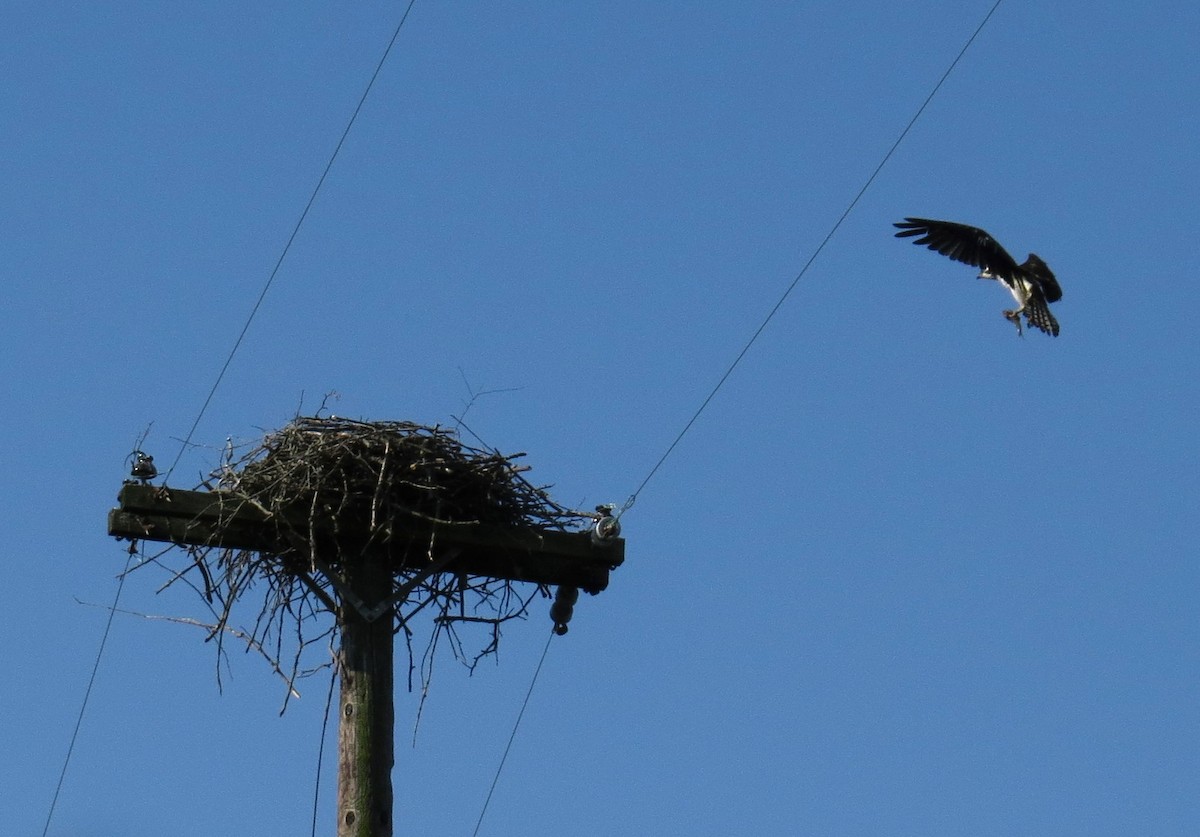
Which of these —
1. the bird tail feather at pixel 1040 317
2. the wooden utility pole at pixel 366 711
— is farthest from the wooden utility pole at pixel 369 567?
the bird tail feather at pixel 1040 317

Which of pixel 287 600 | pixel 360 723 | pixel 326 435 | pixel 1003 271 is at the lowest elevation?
pixel 360 723

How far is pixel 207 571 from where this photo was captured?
10375 mm

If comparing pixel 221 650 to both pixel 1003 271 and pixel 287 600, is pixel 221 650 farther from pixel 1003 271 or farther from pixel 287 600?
pixel 1003 271

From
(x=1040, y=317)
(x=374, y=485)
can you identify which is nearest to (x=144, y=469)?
(x=374, y=485)

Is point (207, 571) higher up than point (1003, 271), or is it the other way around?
point (1003, 271)

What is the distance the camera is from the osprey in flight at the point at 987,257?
48.9ft

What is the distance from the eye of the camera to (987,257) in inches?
595

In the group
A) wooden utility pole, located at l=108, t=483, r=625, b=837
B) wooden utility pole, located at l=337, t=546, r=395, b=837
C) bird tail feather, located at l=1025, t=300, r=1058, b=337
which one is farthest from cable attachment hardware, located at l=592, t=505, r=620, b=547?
bird tail feather, located at l=1025, t=300, r=1058, b=337

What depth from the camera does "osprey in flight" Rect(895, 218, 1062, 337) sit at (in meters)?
14.9

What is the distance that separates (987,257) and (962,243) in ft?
0.63

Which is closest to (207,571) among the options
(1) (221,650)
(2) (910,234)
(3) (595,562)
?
(1) (221,650)

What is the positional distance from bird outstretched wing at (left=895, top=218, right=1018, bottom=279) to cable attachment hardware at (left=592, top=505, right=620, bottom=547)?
17.5 feet

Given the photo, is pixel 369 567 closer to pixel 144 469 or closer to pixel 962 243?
pixel 144 469

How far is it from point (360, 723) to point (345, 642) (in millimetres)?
416
